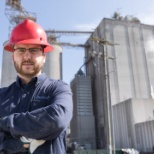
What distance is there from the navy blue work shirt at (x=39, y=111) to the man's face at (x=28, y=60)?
0.23 ft

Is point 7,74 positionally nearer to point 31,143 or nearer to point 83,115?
point 83,115

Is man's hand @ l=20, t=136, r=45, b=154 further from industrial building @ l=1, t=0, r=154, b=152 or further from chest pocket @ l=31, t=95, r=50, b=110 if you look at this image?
industrial building @ l=1, t=0, r=154, b=152

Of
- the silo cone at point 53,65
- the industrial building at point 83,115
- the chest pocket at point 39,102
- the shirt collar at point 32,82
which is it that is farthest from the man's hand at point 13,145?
the industrial building at point 83,115

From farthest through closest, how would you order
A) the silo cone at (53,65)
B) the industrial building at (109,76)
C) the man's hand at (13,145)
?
the silo cone at (53,65)
the industrial building at (109,76)
the man's hand at (13,145)

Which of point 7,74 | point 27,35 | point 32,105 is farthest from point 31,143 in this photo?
point 7,74

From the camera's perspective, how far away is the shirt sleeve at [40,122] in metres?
1.48

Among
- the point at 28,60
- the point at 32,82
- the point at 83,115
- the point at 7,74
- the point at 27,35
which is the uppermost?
the point at 7,74

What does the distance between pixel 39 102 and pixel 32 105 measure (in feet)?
0.18

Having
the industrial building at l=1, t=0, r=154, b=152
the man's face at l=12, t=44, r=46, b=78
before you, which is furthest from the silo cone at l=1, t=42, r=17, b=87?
the man's face at l=12, t=44, r=46, b=78

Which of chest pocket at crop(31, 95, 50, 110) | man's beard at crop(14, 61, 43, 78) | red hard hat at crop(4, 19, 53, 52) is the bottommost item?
chest pocket at crop(31, 95, 50, 110)

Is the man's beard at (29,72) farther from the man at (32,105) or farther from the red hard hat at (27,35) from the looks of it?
the red hard hat at (27,35)

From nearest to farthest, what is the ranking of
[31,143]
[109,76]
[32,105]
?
[31,143], [32,105], [109,76]

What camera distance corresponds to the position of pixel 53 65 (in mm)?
36250

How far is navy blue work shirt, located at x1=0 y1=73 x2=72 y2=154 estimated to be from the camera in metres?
1.50
